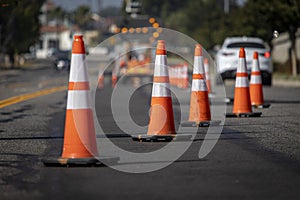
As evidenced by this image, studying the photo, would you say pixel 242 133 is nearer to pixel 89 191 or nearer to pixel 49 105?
pixel 89 191

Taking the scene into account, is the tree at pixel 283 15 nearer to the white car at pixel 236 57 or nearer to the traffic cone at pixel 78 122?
the white car at pixel 236 57

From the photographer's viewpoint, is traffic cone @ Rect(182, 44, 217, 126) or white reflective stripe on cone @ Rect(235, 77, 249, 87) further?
white reflective stripe on cone @ Rect(235, 77, 249, 87)

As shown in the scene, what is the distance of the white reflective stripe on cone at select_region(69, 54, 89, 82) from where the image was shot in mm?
8328

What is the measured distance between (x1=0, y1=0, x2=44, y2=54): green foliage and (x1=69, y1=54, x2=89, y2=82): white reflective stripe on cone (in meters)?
45.6

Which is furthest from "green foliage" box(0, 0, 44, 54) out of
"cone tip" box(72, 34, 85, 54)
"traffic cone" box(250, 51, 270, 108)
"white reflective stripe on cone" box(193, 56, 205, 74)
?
"cone tip" box(72, 34, 85, 54)

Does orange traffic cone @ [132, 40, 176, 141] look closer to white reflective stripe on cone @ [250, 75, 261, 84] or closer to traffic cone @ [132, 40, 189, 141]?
traffic cone @ [132, 40, 189, 141]

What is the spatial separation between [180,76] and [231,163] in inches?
883

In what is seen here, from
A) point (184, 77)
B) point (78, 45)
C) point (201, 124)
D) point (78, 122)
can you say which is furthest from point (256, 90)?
point (184, 77)

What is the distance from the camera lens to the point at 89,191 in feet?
21.5

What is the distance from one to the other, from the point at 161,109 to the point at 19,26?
52641 millimetres

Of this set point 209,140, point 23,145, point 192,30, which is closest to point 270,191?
point 209,140

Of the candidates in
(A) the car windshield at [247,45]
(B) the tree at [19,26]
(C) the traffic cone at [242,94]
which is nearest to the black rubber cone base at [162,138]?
(C) the traffic cone at [242,94]

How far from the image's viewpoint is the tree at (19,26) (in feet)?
189

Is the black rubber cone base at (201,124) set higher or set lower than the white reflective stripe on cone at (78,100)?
lower
